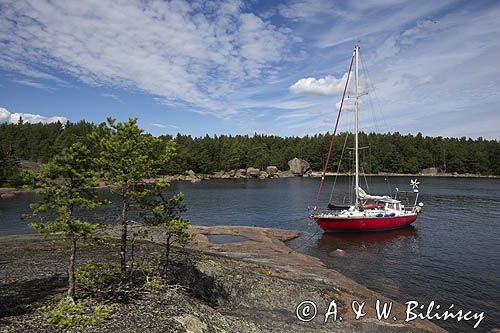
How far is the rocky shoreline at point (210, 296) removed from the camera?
45.7 ft

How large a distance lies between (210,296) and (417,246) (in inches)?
1181

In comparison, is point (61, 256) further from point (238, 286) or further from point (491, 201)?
point (491, 201)

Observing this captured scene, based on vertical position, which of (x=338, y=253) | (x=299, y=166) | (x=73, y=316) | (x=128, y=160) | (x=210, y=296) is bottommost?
(x=338, y=253)

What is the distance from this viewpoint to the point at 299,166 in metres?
159

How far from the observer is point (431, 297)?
24984 millimetres

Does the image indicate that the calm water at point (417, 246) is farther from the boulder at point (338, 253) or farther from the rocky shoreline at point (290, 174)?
the rocky shoreline at point (290, 174)

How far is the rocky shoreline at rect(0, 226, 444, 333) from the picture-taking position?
13930 mm

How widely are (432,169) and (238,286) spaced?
174870 millimetres

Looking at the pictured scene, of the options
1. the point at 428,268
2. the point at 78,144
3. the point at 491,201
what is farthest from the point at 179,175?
the point at 78,144

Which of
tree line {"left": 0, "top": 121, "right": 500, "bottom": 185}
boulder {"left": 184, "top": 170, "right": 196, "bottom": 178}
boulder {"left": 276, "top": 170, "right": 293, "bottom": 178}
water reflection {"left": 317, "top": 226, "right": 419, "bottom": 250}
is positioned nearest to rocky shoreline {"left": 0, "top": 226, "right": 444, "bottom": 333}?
water reflection {"left": 317, "top": 226, "right": 419, "bottom": 250}

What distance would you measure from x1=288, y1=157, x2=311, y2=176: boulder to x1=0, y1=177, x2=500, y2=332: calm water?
82.7 meters

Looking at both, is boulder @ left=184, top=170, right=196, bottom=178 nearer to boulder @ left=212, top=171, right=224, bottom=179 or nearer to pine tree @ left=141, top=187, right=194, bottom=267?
boulder @ left=212, top=171, right=224, bottom=179

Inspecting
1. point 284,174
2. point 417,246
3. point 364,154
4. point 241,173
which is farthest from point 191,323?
point 364,154

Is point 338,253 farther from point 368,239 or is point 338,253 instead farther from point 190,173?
point 190,173
